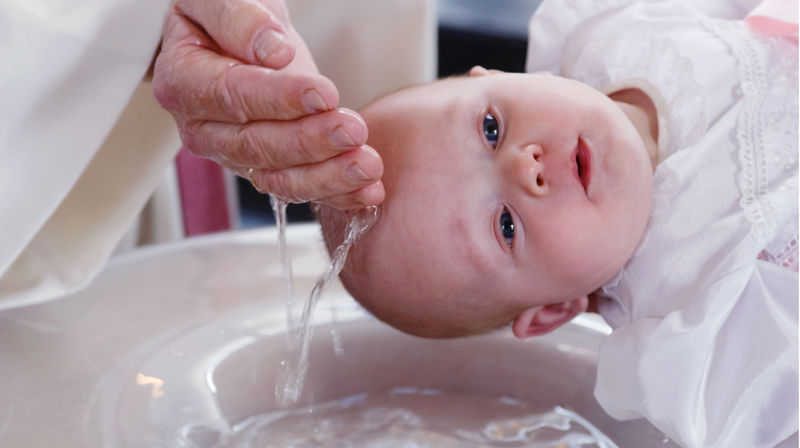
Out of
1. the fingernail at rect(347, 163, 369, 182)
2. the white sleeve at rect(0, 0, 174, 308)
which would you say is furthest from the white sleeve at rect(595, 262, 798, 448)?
the white sleeve at rect(0, 0, 174, 308)

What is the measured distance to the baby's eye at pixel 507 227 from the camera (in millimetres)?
912

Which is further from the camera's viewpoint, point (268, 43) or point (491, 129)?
point (491, 129)

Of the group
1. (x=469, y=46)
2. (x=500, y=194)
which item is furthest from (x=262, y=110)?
(x=469, y=46)

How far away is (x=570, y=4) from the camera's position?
1.19 m

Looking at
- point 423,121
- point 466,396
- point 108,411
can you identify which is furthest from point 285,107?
point 466,396

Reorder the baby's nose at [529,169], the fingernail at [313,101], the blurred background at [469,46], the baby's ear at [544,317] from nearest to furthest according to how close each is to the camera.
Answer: the fingernail at [313,101]
the baby's nose at [529,169]
the baby's ear at [544,317]
the blurred background at [469,46]

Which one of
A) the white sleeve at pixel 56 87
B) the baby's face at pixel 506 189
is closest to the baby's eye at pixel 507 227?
the baby's face at pixel 506 189

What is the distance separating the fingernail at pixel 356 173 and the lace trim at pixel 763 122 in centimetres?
42

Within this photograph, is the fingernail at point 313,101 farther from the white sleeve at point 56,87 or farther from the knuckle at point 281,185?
the white sleeve at point 56,87

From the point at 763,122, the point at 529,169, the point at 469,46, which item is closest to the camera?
the point at 529,169

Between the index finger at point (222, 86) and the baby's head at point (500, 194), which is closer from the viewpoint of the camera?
the index finger at point (222, 86)

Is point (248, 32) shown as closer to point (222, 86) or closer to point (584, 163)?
point (222, 86)

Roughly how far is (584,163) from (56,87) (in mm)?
571

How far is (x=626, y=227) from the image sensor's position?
3.05 feet
